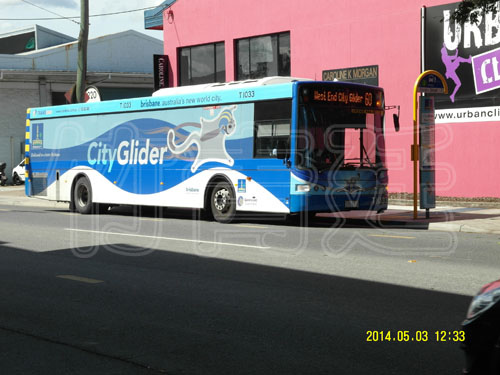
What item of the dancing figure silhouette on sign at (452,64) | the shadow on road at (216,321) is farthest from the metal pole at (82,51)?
the shadow on road at (216,321)

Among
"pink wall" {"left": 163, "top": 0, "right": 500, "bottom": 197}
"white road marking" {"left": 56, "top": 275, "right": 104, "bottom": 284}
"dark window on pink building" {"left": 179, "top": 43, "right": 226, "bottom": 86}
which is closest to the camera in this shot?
"white road marking" {"left": 56, "top": 275, "right": 104, "bottom": 284}

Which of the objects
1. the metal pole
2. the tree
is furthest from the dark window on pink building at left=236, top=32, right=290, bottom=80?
the tree

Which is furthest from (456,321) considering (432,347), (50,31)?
(50,31)

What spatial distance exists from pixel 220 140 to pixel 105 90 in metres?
30.6

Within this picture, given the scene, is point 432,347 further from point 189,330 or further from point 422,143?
point 422,143

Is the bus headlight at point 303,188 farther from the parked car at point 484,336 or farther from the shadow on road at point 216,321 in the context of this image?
the parked car at point 484,336

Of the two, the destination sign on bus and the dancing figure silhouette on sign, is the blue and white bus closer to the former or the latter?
the destination sign on bus

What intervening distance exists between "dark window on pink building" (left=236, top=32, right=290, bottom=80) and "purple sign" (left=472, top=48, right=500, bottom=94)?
24.1 feet

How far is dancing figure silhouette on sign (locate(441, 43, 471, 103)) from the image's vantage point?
73.9 feet

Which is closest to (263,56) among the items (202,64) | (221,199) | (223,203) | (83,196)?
(202,64)

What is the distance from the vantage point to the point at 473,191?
22.1 meters

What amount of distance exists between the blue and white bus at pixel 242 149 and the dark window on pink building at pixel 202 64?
349 inches

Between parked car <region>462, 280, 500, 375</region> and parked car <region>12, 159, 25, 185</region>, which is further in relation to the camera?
parked car <region>12, 159, 25, 185</region>

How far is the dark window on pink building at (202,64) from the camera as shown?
29.6m
